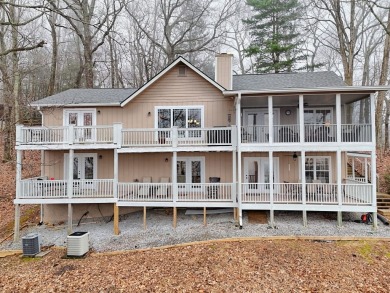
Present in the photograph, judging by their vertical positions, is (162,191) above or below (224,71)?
below

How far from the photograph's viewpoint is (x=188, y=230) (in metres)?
11.8

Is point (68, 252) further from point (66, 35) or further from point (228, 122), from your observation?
point (66, 35)

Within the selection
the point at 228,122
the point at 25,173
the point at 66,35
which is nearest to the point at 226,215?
the point at 228,122

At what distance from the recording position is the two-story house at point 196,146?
39.7ft

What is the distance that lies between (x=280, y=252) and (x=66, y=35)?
3410 centimetres

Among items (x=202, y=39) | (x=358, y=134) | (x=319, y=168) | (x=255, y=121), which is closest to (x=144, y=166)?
(x=255, y=121)

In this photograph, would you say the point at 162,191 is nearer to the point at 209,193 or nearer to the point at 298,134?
the point at 209,193

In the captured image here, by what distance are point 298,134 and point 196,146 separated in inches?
201

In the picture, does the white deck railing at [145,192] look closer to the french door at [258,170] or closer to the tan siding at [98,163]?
the tan siding at [98,163]

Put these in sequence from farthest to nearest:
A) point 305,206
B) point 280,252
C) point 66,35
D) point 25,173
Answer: point 66,35 → point 25,173 → point 305,206 → point 280,252

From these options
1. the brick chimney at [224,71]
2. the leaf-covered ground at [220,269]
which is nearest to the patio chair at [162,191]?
the leaf-covered ground at [220,269]

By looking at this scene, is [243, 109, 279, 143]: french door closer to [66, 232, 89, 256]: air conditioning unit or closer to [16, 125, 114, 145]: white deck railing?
[16, 125, 114, 145]: white deck railing

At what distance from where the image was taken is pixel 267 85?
13.8m

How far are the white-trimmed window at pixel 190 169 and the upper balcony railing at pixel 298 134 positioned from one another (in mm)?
2685
